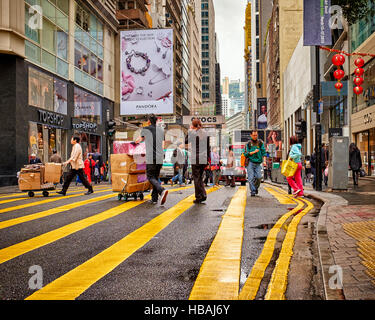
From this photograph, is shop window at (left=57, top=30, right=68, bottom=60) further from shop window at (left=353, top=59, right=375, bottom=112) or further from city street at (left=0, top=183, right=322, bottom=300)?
city street at (left=0, top=183, right=322, bottom=300)

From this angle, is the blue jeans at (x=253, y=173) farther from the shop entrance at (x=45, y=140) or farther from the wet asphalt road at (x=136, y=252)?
the shop entrance at (x=45, y=140)

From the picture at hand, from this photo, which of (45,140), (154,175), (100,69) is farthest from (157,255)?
(100,69)

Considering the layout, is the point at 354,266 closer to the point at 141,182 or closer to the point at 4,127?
the point at 141,182

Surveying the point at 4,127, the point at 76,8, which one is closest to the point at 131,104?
the point at 76,8

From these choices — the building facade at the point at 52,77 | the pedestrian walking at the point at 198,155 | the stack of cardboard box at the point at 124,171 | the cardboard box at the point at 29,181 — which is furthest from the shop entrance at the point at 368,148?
the cardboard box at the point at 29,181

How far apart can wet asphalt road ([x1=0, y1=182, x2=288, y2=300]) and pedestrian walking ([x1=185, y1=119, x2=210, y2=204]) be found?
4.35 ft

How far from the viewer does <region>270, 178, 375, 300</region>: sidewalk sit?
9.79 feet

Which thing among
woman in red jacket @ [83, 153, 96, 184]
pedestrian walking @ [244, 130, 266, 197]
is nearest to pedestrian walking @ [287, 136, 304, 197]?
pedestrian walking @ [244, 130, 266, 197]

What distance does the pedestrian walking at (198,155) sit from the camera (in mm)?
9492

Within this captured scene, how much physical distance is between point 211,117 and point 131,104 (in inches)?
865

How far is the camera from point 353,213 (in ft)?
23.4

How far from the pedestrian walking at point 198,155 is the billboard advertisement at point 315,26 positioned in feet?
20.2

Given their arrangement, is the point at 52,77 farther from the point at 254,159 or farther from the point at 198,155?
the point at 198,155

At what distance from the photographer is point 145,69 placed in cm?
2811
